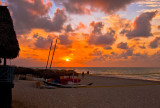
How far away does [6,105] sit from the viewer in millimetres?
10352

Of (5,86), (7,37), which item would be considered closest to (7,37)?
(7,37)

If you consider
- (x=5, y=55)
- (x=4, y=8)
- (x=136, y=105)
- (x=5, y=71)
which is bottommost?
(x=136, y=105)

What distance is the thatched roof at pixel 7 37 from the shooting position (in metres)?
10.6

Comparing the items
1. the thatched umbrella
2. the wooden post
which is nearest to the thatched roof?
the thatched umbrella

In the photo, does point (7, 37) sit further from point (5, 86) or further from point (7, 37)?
point (5, 86)

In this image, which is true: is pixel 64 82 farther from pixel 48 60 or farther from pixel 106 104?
pixel 48 60

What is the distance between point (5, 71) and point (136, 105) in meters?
10.3

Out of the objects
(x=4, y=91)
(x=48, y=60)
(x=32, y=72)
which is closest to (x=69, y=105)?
(x=4, y=91)

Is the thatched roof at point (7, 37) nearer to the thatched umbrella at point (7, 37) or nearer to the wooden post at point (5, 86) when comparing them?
the thatched umbrella at point (7, 37)

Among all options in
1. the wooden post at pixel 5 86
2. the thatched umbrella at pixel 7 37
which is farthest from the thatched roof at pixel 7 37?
the wooden post at pixel 5 86

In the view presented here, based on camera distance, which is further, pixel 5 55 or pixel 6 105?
pixel 5 55

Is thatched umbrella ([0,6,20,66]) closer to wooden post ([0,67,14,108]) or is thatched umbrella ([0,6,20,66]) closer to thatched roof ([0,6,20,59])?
thatched roof ([0,6,20,59])

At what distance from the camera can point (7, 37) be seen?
10844 millimetres

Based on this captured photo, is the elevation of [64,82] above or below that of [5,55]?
below
